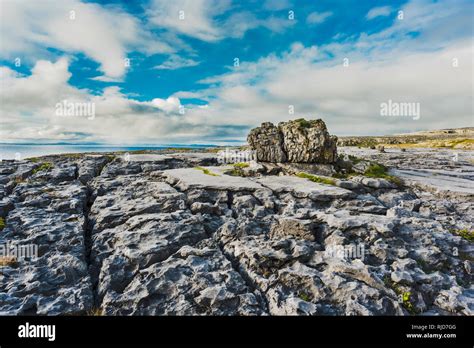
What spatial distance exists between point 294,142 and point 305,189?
11333 millimetres

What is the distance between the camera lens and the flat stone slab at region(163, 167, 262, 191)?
23.2 m

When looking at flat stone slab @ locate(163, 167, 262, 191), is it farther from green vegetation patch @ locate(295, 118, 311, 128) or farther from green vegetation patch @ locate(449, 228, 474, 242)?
green vegetation patch @ locate(449, 228, 474, 242)

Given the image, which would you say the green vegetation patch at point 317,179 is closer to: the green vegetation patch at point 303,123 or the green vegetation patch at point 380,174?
the green vegetation patch at point 380,174

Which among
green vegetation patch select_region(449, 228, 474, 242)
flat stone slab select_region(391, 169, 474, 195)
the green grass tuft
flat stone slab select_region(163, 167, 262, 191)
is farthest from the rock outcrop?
the green grass tuft

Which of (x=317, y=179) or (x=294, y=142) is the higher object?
(x=294, y=142)

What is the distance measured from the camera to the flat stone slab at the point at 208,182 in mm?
23219

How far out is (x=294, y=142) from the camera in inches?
1300

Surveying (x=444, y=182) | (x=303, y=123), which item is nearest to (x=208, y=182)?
(x=303, y=123)

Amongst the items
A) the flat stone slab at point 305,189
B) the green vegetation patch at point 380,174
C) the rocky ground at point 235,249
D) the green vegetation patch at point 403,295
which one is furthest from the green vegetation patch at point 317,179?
the green vegetation patch at point 403,295

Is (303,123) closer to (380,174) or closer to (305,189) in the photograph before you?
(380,174)

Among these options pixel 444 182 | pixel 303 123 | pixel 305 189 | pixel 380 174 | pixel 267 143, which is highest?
pixel 303 123

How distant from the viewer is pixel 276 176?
2994 cm

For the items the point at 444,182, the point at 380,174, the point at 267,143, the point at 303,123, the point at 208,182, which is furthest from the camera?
the point at 303,123

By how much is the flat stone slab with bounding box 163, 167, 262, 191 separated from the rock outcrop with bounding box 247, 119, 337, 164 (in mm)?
7824
